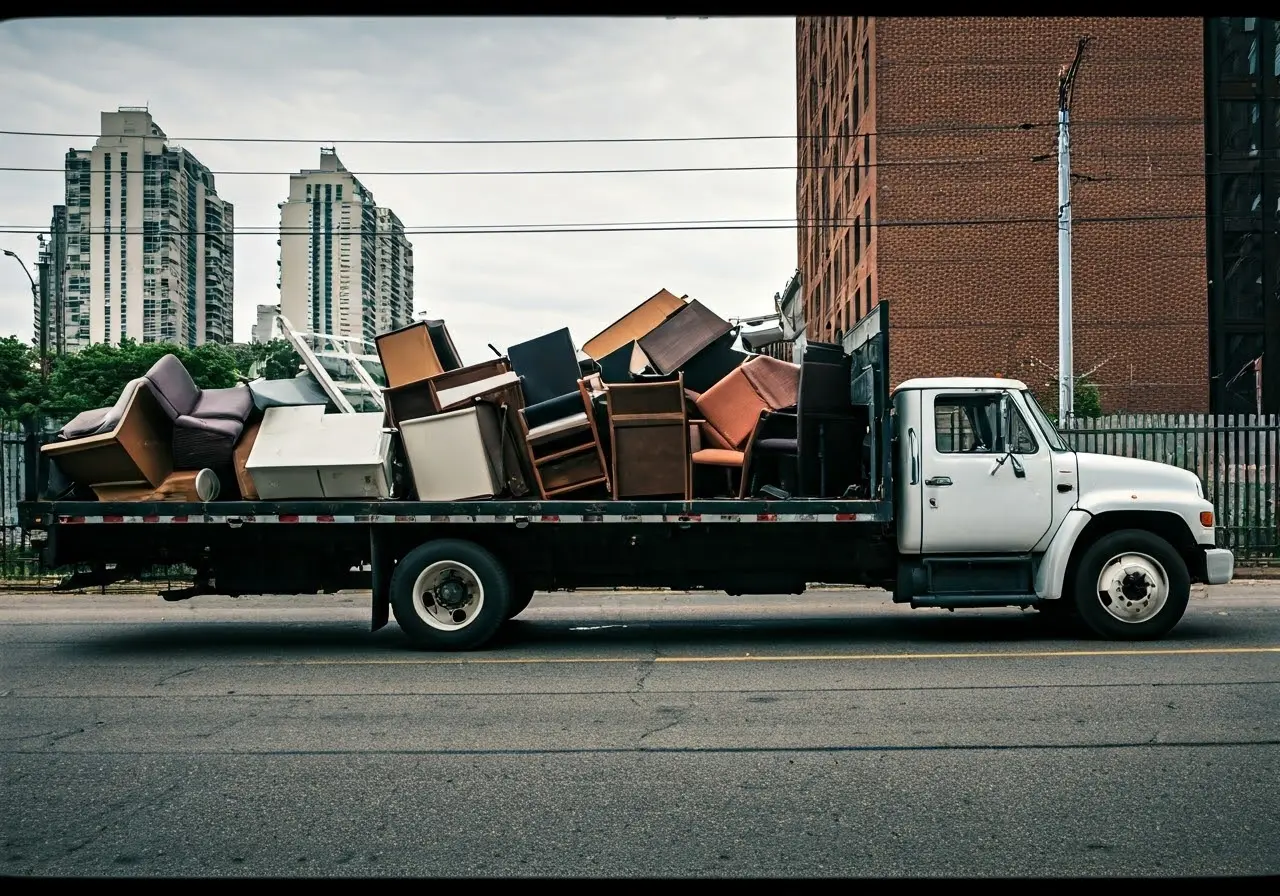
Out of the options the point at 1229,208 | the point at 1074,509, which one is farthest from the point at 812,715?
the point at 1229,208

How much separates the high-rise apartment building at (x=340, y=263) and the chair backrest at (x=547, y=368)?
3128cm

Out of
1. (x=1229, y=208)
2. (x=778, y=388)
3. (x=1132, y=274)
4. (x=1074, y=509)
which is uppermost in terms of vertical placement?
(x=1229, y=208)

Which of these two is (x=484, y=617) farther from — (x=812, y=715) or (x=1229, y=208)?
(x=1229, y=208)

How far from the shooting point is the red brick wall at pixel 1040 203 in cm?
3800

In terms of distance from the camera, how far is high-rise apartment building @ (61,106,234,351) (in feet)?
224

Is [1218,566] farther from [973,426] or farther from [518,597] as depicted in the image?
[518,597]

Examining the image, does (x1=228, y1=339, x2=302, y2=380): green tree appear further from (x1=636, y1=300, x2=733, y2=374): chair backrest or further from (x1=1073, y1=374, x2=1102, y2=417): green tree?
(x1=1073, y1=374, x2=1102, y2=417): green tree

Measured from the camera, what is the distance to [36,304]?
48938 millimetres

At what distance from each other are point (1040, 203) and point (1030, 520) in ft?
102

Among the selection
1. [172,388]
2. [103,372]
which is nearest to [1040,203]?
[172,388]

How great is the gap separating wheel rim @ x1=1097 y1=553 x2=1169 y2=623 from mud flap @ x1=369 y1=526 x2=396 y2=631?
6.17 meters

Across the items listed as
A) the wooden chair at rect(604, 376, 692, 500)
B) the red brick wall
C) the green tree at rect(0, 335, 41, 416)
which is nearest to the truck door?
the wooden chair at rect(604, 376, 692, 500)

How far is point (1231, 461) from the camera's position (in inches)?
686
